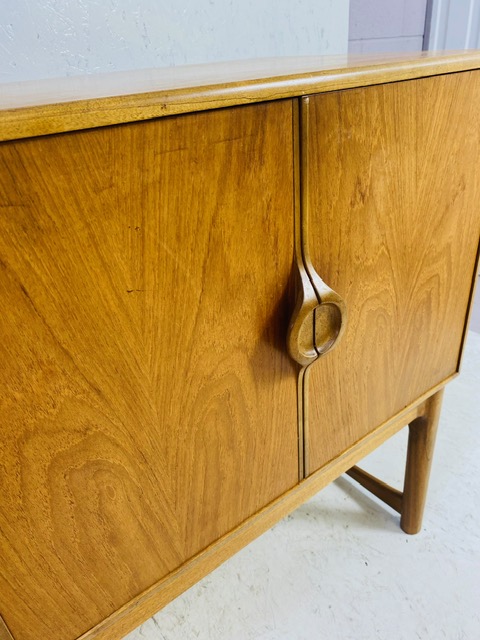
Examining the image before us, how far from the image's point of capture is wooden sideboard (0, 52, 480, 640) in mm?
368

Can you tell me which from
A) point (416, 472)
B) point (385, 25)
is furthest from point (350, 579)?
point (385, 25)

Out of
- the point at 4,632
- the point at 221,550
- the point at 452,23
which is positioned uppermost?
the point at 452,23

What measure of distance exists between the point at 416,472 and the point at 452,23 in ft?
4.36

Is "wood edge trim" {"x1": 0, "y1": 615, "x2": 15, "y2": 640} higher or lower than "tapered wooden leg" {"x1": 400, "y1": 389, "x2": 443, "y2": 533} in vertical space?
higher

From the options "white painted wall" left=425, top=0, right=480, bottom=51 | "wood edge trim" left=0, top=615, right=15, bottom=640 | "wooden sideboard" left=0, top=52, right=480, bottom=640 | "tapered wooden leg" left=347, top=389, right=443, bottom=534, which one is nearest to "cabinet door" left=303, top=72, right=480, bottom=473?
"wooden sideboard" left=0, top=52, right=480, bottom=640

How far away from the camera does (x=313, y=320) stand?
1.80ft

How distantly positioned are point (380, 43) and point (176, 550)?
1.40 metres

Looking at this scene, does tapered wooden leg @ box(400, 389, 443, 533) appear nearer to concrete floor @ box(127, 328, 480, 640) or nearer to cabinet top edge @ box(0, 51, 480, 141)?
concrete floor @ box(127, 328, 480, 640)

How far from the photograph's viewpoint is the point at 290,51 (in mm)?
1009

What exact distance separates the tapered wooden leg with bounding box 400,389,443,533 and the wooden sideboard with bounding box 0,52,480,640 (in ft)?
1.06

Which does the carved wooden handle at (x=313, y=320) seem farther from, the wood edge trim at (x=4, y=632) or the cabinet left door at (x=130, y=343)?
the wood edge trim at (x=4, y=632)

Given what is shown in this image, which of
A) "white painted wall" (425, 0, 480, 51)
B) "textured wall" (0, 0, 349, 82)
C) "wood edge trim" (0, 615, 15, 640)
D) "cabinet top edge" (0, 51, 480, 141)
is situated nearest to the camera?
"cabinet top edge" (0, 51, 480, 141)

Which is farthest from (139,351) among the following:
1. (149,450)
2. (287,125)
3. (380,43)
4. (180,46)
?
(380,43)

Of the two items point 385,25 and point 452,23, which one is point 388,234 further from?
point 452,23
